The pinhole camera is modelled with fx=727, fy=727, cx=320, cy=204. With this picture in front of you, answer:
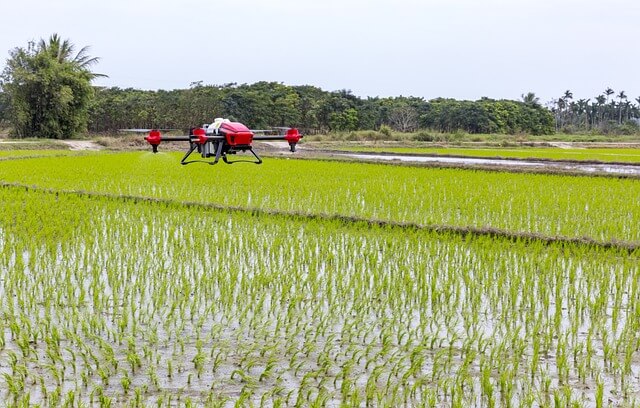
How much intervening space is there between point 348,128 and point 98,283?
3599cm

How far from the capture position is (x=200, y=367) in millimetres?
3350

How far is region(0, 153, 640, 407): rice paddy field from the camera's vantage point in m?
3.18

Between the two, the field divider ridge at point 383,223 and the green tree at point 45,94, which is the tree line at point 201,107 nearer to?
the green tree at point 45,94

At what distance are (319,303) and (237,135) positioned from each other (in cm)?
117

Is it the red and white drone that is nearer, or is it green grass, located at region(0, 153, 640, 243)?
the red and white drone

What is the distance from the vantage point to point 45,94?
88.9ft

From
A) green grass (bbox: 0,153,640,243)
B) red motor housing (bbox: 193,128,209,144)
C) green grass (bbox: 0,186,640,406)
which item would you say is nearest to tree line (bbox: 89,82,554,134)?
green grass (bbox: 0,153,640,243)

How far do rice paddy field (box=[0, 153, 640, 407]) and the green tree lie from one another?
19.2 m

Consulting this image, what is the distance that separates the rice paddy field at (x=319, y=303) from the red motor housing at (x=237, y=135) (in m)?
0.98

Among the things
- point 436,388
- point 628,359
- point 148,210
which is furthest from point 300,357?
point 148,210

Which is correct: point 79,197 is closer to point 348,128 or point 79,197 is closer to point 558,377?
point 558,377

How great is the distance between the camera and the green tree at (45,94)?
1054 inches

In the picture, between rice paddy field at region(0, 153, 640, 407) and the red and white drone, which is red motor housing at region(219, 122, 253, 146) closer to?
the red and white drone

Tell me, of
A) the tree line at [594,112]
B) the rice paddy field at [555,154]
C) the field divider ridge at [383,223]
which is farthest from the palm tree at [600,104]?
the field divider ridge at [383,223]
